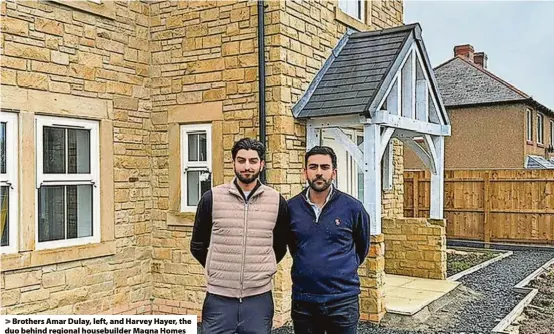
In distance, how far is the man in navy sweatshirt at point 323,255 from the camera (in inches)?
156

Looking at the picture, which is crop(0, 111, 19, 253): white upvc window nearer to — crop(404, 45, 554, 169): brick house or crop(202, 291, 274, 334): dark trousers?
crop(202, 291, 274, 334): dark trousers

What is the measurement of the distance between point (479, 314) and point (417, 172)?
9131mm

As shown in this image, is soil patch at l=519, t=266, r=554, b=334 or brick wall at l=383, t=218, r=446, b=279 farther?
brick wall at l=383, t=218, r=446, b=279

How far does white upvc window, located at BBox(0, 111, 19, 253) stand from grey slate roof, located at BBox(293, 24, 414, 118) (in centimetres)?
323

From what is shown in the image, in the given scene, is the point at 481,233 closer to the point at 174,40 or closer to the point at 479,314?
the point at 479,314

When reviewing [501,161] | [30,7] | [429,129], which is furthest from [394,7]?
[501,161]

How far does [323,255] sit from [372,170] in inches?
131

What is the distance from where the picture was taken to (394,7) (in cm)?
1045

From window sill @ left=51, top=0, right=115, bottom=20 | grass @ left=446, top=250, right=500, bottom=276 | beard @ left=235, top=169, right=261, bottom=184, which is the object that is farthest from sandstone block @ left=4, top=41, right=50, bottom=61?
grass @ left=446, top=250, right=500, bottom=276

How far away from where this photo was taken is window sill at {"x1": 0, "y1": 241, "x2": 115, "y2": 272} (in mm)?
6016

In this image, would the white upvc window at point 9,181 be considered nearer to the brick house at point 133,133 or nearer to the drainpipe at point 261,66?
the brick house at point 133,133

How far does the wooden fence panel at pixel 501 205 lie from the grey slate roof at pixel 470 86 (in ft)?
28.9

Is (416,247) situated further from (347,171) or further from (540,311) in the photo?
(540,311)

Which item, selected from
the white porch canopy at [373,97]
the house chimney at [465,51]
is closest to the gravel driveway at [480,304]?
the white porch canopy at [373,97]
